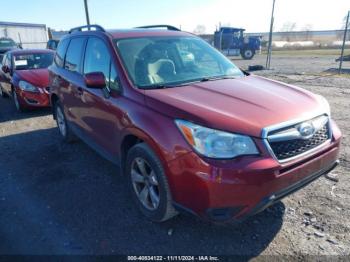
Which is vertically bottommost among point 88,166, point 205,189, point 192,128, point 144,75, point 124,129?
point 88,166

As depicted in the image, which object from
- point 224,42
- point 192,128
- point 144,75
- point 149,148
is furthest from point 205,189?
point 224,42

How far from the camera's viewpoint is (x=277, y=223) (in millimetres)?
2982

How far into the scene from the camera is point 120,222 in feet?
10.2

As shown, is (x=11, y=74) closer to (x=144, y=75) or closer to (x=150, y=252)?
(x=144, y=75)

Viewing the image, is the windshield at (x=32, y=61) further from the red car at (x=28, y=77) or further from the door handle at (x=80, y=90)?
the door handle at (x=80, y=90)

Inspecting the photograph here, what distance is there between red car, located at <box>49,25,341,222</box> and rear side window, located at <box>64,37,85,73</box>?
0.27 m

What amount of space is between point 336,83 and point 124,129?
1010 centimetres

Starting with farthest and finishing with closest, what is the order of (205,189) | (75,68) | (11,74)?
(11,74) → (75,68) → (205,189)

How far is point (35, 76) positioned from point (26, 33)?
27304mm

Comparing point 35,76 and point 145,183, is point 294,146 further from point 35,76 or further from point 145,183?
point 35,76

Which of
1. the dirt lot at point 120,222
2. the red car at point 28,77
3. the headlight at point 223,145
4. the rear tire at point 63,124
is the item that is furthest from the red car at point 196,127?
the red car at point 28,77

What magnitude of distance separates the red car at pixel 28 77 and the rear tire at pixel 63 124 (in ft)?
6.76

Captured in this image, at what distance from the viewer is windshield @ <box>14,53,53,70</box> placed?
8.26m

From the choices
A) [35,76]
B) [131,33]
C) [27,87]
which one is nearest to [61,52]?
[131,33]
